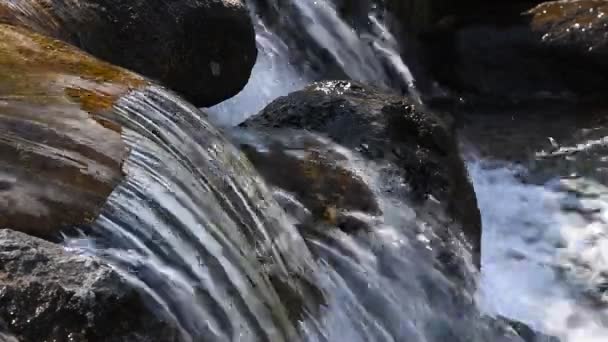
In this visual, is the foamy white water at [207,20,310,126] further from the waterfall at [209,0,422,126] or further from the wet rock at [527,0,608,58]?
the wet rock at [527,0,608,58]

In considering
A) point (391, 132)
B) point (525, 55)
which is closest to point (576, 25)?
point (525, 55)

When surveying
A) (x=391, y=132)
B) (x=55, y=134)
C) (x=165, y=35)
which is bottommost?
(x=55, y=134)

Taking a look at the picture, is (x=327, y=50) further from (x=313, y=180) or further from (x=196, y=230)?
(x=196, y=230)

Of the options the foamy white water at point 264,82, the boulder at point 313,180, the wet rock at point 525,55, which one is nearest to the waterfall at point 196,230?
the boulder at point 313,180

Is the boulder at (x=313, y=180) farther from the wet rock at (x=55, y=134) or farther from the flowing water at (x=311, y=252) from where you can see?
the wet rock at (x=55, y=134)

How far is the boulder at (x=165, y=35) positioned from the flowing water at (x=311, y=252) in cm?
60

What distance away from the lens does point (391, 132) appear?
4.75m

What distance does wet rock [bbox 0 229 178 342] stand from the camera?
2.36 meters

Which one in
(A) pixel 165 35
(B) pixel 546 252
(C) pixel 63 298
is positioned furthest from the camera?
(B) pixel 546 252

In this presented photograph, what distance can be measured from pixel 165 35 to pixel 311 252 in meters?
1.69

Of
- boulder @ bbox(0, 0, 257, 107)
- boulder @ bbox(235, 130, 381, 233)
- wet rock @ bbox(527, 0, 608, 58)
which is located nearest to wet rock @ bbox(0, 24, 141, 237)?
boulder @ bbox(0, 0, 257, 107)

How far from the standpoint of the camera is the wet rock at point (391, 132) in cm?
464

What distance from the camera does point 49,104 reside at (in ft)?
10.3

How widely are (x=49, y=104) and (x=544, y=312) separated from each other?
311cm
